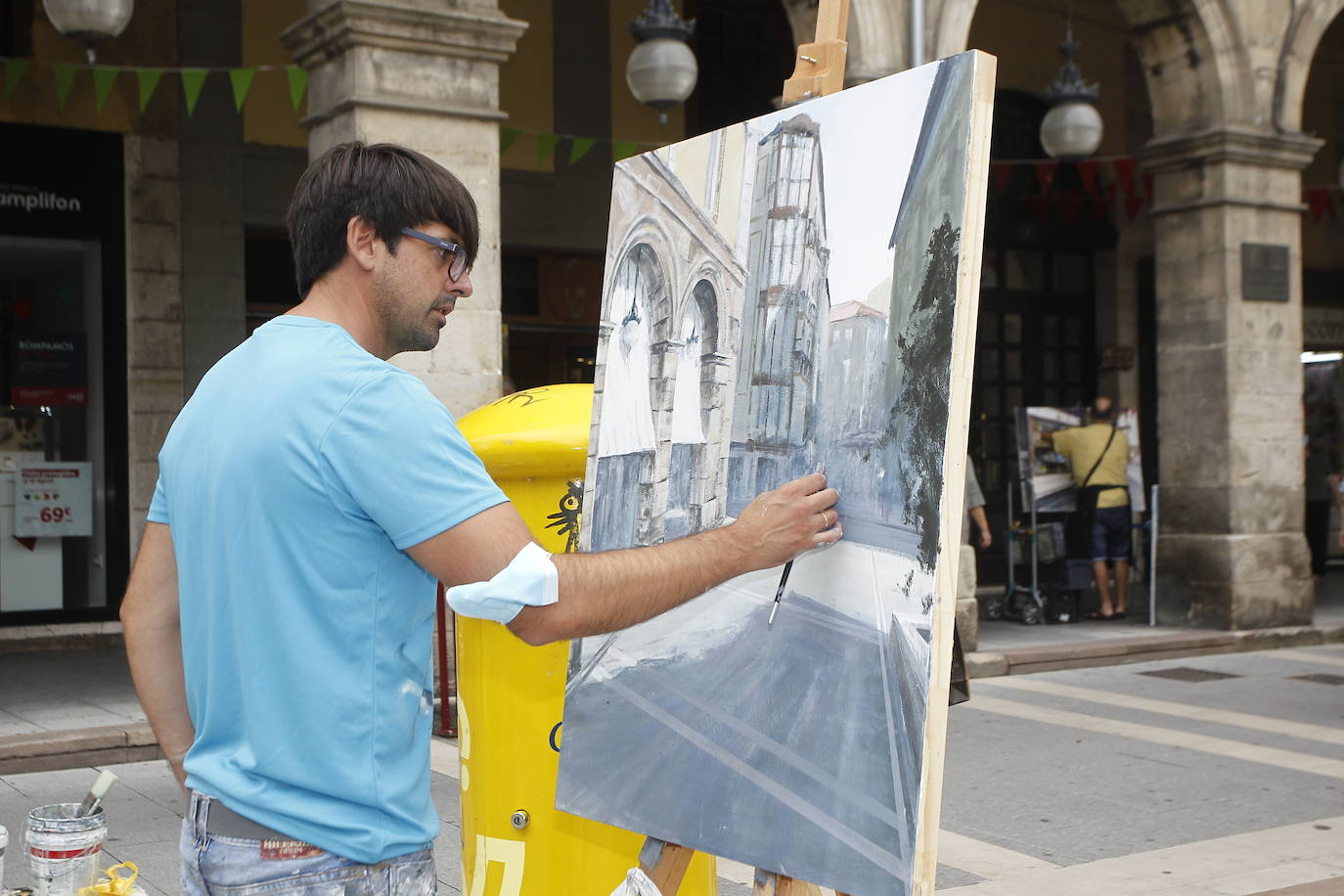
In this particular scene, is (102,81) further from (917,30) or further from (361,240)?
(361,240)

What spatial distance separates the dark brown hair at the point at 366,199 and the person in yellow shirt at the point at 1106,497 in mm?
10540

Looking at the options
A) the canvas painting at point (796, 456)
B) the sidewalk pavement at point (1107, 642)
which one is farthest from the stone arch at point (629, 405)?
the sidewalk pavement at point (1107, 642)

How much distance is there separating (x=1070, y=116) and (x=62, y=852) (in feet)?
29.6

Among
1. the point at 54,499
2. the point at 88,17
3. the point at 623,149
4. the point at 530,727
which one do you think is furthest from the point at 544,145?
the point at 530,727

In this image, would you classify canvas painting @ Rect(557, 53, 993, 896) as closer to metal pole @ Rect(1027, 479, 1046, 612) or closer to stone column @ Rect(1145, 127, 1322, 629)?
stone column @ Rect(1145, 127, 1322, 629)

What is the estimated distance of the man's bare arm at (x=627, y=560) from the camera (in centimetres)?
182

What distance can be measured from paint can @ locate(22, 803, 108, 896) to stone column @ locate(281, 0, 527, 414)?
4.28 m

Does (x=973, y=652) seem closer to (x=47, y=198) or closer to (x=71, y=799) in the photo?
(x=71, y=799)

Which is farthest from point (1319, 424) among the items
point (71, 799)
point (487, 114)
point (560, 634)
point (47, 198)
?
point (560, 634)

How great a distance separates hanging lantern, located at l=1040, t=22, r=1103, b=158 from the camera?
34.6ft

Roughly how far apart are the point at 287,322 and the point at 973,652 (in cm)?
810

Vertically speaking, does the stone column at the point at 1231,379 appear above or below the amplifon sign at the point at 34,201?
below

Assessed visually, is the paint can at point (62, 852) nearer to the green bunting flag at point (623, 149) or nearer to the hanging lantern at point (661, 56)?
the hanging lantern at point (661, 56)

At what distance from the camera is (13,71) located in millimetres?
9664
